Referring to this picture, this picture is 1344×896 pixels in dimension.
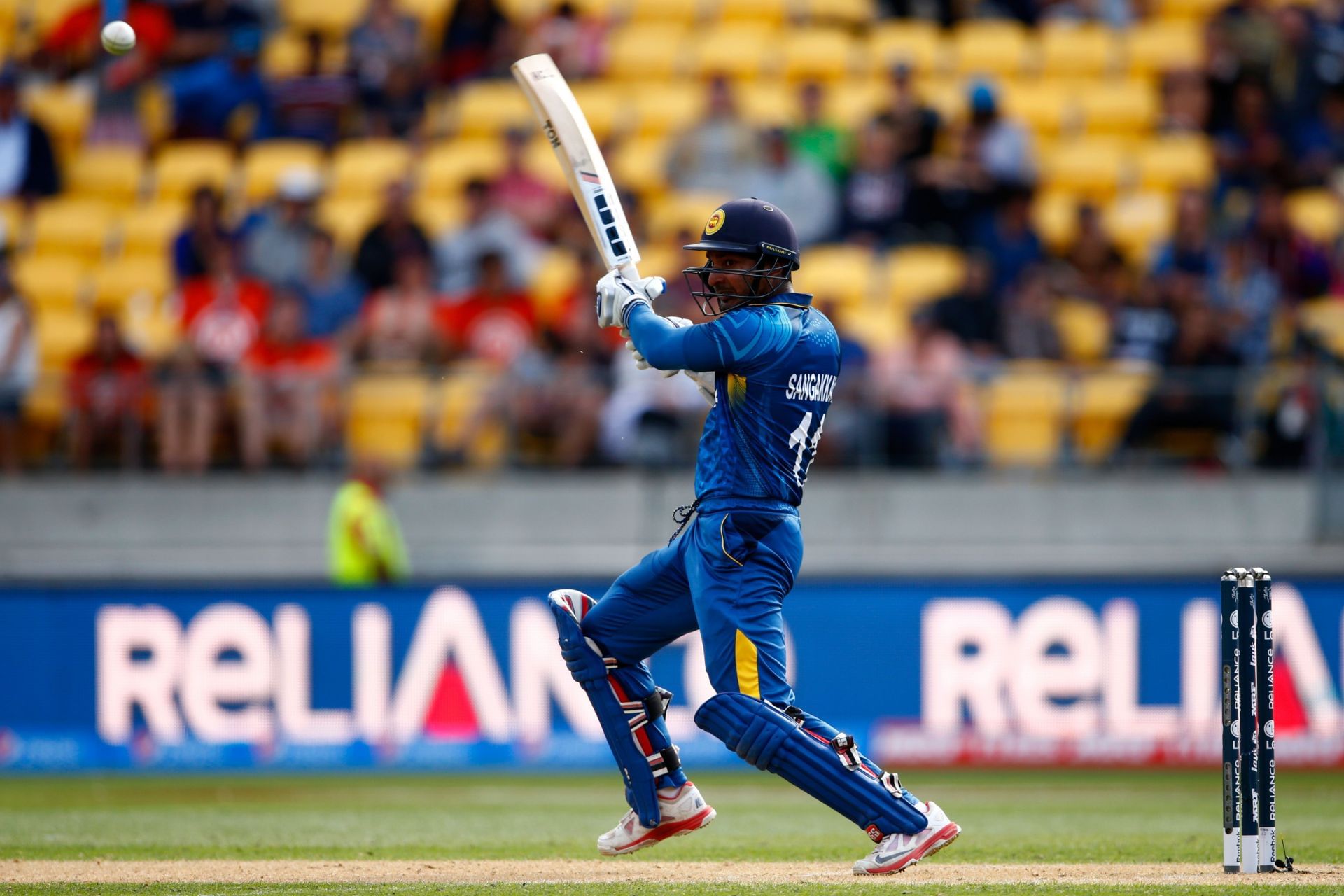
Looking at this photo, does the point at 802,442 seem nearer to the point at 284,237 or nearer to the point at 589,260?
the point at 589,260

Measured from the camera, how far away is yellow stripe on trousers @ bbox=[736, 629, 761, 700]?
5.92m

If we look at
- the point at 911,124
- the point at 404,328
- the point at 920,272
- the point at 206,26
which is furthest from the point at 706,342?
the point at 206,26

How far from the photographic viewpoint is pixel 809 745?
5.84 metres

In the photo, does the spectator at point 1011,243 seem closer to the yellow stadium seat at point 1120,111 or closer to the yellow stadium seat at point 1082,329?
the yellow stadium seat at point 1082,329

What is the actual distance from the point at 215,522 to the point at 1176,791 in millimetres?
6939

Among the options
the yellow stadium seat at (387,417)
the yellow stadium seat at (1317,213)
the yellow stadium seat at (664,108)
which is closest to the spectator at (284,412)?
the yellow stadium seat at (387,417)

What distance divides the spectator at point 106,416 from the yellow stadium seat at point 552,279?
3.18 meters

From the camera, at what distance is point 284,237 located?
14.7m

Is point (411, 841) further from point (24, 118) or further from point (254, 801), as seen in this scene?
point (24, 118)

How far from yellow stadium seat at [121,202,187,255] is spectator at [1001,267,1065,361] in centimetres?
707

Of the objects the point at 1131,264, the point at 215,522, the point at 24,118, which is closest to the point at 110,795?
the point at 215,522

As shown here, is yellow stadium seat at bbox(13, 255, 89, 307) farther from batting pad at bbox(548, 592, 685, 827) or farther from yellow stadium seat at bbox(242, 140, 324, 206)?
batting pad at bbox(548, 592, 685, 827)

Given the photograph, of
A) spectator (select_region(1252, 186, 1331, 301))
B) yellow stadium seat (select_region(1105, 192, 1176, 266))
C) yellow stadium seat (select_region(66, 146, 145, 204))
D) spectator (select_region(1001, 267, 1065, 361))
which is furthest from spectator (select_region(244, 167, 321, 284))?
spectator (select_region(1252, 186, 1331, 301))

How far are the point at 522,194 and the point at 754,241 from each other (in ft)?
30.3
